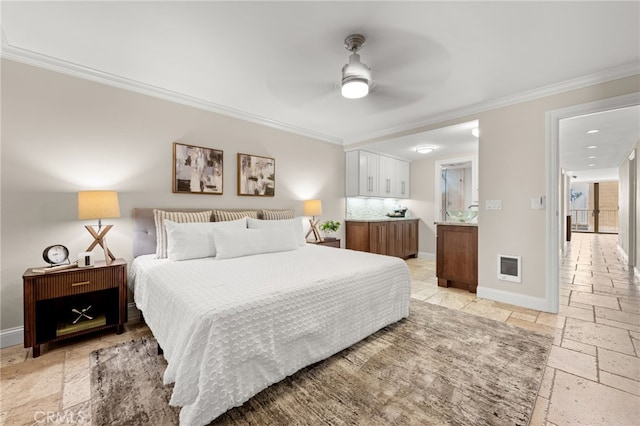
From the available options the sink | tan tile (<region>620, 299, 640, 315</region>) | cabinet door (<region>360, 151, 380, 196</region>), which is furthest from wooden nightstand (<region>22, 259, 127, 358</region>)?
tan tile (<region>620, 299, 640, 315</region>)

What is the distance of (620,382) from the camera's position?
1784 millimetres

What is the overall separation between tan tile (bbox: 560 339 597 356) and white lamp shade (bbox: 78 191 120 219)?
4146mm

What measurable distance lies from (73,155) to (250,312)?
8.31 feet

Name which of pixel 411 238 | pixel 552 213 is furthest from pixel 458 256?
pixel 411 238

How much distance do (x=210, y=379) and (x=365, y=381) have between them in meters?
1.01

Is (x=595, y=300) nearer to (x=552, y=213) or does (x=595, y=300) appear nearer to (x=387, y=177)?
(x=552, y=213)

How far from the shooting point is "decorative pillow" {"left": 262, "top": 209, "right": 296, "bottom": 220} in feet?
12.9

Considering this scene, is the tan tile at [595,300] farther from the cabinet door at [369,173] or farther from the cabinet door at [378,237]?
the cabinet door at [369,173]

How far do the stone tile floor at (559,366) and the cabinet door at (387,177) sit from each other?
9.01 ft

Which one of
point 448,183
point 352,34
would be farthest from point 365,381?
point 448,183

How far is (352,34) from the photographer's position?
2.08 m

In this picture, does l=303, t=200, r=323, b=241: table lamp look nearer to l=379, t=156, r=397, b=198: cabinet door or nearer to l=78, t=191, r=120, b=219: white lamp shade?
l=379, t=156, r=397, b=198: cabinet door

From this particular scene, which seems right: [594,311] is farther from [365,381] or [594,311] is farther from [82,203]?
[82,203]

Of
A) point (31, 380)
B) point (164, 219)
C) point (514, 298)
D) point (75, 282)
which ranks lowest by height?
point (31, 380)
